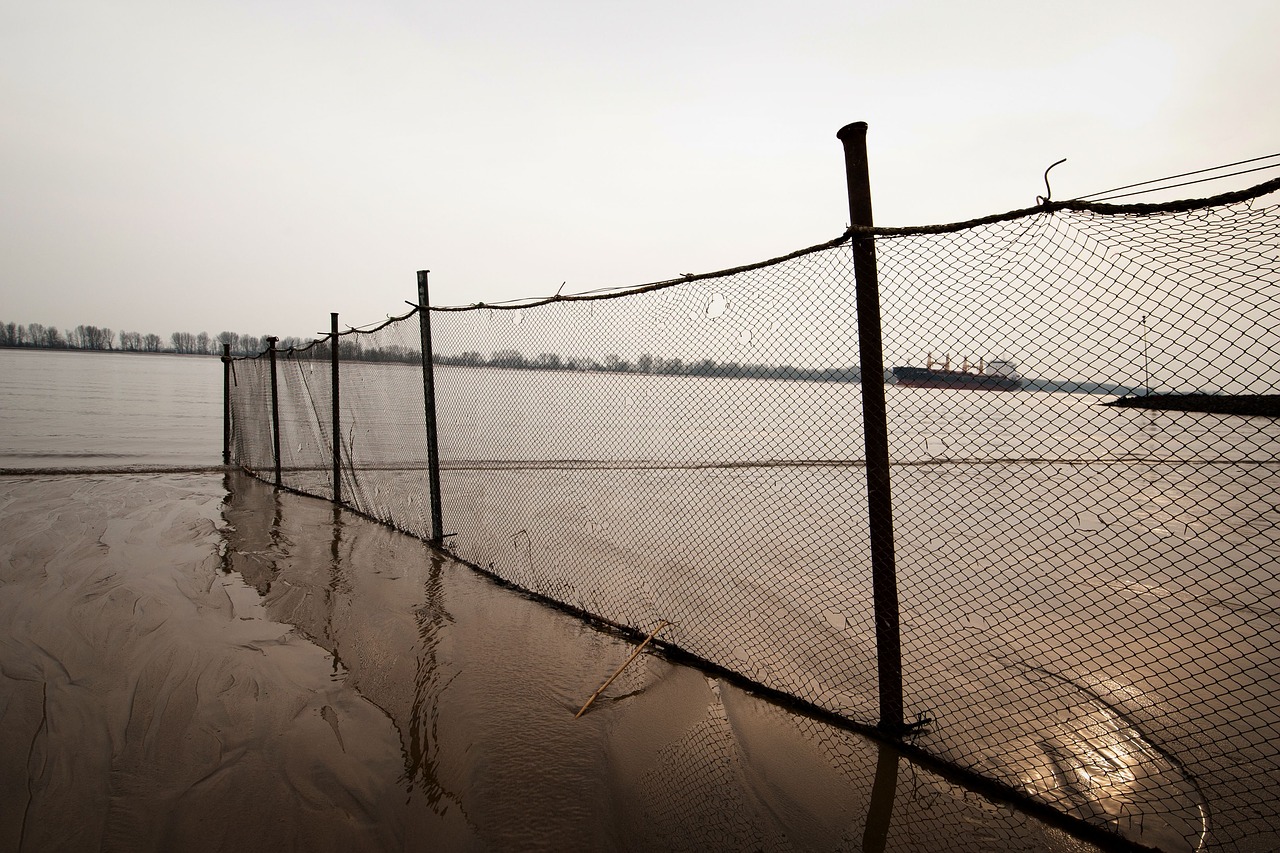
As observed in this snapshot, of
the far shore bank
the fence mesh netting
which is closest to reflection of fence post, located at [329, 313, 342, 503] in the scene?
the fence mesh netting

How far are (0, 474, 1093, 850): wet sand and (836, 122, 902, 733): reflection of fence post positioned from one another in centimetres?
37

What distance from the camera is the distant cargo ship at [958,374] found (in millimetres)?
3510

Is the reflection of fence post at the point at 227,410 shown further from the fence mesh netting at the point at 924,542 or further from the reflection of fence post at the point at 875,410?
the reflection of fence post at the point at 875,410

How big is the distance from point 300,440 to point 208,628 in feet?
17.5

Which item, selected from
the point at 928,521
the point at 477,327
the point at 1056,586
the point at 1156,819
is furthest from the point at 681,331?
the point at 928,521

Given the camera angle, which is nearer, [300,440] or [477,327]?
[477,327]

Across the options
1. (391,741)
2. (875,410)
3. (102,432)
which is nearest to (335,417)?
(391,741)

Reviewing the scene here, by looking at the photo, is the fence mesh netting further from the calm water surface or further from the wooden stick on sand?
the calm water surface

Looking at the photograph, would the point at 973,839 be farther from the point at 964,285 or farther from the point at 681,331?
the point at 681,331

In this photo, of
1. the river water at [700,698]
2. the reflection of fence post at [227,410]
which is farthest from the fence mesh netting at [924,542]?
the reflection of fence post at [227,410]

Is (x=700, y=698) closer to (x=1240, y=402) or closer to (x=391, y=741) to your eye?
(x=391, y=741)

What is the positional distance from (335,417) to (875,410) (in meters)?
6.29

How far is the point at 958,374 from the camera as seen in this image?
4539 millimetres

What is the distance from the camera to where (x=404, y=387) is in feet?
19.6
